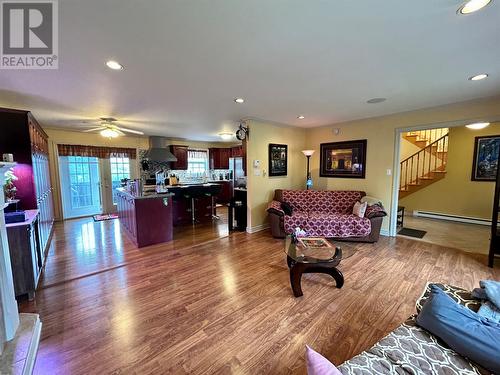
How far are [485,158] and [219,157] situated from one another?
756 centimetres

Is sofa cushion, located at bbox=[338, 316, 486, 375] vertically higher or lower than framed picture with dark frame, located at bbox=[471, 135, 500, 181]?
lower

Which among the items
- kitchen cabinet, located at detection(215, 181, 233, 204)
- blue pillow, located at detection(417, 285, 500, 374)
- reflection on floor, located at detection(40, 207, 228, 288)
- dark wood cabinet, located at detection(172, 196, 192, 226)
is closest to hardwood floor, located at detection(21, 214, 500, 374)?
reflection on floor, located at detection(40, 207, 228, 288)

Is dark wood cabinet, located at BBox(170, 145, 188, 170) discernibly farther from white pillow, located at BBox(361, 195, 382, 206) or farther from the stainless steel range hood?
white pillow, located at BBox(361, 195, 382, 206)

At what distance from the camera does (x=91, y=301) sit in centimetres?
228

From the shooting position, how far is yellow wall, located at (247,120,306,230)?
4.52 metres

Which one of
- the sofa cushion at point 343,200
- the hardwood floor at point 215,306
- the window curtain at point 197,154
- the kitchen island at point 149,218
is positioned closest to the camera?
the hardwood floor at point 215,306

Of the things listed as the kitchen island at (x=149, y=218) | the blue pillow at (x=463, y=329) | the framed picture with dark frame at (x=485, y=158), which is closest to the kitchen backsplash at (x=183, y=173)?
the kitchen island at (x=149, y=218)

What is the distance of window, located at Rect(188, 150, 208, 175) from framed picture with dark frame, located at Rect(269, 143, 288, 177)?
409 centimetres

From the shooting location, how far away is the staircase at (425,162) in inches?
220

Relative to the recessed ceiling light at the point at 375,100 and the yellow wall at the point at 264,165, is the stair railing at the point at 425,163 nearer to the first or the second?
the yellow wall at the point at 264,165

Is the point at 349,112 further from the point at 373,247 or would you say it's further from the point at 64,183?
the point at 64,183

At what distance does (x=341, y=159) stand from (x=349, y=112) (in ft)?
4.18

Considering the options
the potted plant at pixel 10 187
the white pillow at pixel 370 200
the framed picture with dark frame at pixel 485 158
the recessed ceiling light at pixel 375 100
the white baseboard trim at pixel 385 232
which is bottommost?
the white baseboard trim at pixel 385 232

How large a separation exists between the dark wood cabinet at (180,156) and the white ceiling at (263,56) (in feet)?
11.7
